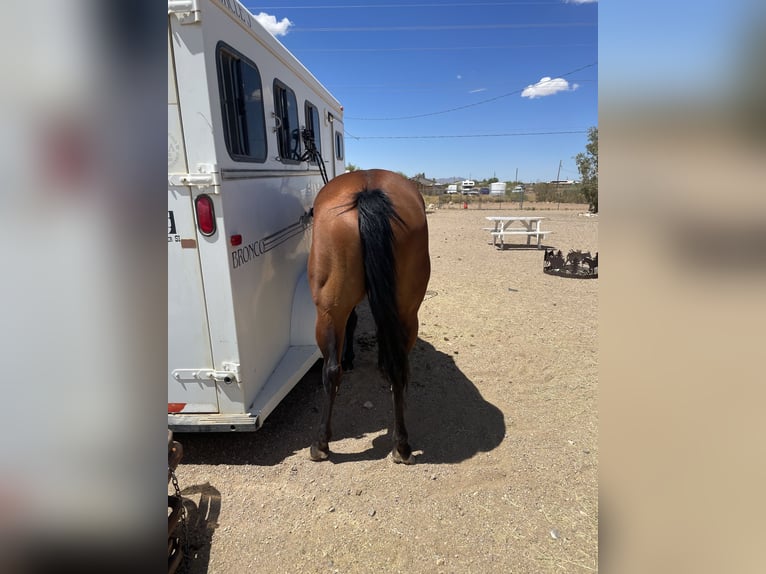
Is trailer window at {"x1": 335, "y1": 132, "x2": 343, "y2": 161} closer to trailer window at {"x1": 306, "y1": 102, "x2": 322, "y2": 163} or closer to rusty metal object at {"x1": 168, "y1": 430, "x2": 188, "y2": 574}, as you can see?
trailer window at {"x1": 306, "y1": 102, "x2": 322, "y2": 163}

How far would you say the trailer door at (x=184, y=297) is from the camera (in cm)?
241

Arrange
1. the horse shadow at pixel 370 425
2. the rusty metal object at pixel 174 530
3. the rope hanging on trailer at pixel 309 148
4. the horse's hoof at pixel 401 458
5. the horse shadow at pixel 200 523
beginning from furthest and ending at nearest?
the rope hanging on trailer at pixel 309 148, the horse shadow at pixel 370 425, the horse's hoof at pixel 401 458, the horse shadow at pixel 200 523, the rusty metal object at pixel 174 530

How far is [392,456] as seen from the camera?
113 inches

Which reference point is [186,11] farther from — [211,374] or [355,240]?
[211,374]

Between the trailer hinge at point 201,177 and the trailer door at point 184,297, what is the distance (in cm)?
1

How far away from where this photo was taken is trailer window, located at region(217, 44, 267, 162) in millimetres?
2561

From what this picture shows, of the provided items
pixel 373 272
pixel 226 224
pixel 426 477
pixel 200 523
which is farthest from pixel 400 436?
pixel 226 224

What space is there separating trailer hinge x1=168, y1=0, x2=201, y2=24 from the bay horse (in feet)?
4.11

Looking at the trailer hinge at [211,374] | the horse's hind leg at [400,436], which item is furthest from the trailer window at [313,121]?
the horse's hind leg at [400,436]

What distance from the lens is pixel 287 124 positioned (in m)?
3.83

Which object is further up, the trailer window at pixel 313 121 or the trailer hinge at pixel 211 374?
the trailer window at pixel 313 121

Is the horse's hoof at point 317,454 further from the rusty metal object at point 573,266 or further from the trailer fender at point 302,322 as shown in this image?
the rusty metal object at point 573,266

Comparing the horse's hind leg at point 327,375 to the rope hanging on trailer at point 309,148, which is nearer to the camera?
the horse's hind leg at point 327,375
